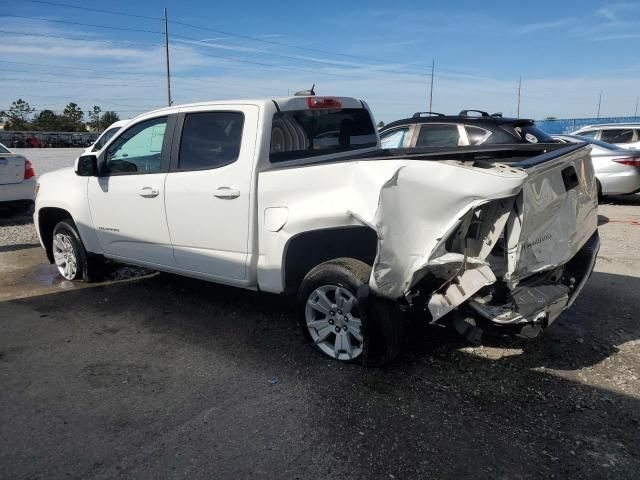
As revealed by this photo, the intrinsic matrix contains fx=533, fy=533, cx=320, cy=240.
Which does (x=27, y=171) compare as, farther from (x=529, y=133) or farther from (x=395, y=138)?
(x=529, y=133)

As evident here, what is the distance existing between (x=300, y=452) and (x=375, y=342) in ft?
3.26

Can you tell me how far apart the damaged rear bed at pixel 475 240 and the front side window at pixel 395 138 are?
17.4 ft

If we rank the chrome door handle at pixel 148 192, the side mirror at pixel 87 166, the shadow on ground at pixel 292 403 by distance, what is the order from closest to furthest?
the shadow on ground at pixel 292 403
the chrome door handle at pixel 148 192
the side mirror at pixel 87 166

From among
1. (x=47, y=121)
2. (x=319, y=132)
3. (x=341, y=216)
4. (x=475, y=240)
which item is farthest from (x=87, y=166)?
(x=47, y=121)

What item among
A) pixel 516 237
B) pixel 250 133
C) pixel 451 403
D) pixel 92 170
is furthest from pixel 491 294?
pixel 92 170

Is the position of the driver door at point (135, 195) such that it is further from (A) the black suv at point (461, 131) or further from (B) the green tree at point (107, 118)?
(B) the green tree at point (107, 118)

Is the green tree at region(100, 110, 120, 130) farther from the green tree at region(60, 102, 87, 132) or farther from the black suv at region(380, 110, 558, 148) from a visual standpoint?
the black suv at region(380, 110, 558, 148)

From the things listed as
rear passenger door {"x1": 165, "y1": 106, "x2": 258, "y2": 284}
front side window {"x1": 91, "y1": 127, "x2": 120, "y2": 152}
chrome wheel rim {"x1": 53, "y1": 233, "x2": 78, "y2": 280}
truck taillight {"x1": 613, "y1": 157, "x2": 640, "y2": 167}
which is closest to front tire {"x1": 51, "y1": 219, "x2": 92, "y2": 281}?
chrome wheel rim {"x1": 53, "y1": 233, "x2": 78, "y2": 280}

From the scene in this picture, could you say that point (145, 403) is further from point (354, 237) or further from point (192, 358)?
point (354, 237)

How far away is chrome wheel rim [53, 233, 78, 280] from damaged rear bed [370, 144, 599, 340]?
4.10 meters

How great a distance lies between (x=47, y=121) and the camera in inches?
2926

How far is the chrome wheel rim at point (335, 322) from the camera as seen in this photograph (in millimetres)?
3740

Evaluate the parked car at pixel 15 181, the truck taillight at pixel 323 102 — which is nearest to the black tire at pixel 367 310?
the truck taillight at pixel 323 102

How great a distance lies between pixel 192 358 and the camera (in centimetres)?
407
